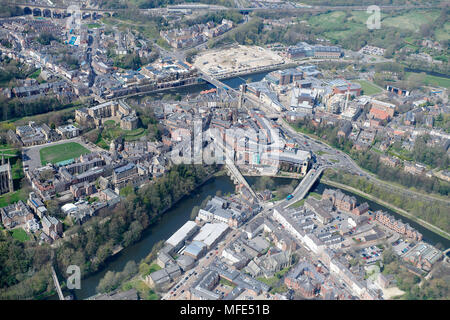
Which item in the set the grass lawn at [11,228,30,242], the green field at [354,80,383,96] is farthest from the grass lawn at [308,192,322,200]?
the green field at [354,80,383,96]

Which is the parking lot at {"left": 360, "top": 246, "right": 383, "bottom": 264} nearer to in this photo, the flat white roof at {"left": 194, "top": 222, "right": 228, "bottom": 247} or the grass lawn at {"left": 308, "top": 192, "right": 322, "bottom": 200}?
the grass lawn at {"left": 308, "top": 192, "right": 322, "bottom": 200}

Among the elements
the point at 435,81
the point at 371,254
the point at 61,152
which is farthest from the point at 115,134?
the point at 435,81

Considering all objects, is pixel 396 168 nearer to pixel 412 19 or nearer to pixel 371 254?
pixel 371 254

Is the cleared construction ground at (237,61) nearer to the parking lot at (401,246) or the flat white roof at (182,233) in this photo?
the flat white roof at (182,233)

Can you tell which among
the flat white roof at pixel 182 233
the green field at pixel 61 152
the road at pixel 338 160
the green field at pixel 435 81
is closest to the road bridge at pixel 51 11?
the green field at pixel 61 152

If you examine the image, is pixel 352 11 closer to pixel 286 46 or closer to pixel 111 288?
pixel 286 46

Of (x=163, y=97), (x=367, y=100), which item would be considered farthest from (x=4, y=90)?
(x=367, y=100)
